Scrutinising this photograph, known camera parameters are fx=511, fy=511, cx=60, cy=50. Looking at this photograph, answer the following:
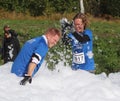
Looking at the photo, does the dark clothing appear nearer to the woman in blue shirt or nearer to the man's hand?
the woman in blue shirt

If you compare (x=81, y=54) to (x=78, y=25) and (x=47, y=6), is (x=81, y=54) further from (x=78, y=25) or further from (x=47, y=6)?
(x=47, y=6)

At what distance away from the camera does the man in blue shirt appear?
640 centimetres

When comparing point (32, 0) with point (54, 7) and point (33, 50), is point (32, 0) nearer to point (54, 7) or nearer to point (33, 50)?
point (54, 7)

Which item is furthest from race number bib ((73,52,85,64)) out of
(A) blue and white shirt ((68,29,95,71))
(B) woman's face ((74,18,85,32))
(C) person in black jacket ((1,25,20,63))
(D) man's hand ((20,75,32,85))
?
(C) person in black jacket ((1,25,20,63))

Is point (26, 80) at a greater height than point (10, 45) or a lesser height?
greater

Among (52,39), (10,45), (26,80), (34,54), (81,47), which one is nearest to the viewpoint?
(26,80)

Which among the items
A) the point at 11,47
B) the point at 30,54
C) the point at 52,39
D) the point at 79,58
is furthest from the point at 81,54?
the point at 11,47

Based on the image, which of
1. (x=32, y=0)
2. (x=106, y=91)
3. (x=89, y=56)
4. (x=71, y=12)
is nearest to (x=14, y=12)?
(x=32, y=0)

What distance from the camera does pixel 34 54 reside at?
6434 millimetres

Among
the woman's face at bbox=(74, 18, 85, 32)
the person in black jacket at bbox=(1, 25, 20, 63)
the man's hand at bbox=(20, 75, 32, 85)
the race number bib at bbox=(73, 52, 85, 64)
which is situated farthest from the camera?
the person in black jacket at bbox=(1, 25, 20, 63)

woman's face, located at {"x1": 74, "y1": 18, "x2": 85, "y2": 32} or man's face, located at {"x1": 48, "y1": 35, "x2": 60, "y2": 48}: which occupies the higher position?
man's face, located at {"x1": 48, "y1": 35, "x2": 60, "y2": 48}

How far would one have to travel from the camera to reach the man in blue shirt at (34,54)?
21.0 feet

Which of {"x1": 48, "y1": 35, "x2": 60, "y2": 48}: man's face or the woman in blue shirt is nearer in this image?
{"x1": 48, "y1": 35, "x2": 60, "y2": 48}: man's face

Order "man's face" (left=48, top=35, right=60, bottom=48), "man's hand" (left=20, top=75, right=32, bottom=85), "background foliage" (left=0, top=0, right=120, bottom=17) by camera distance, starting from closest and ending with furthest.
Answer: "man's hand" (left=20, top=75, right=32, bottom=85) → "man's face" (left=48, top=35, right=60, bottom=48) → "background foliage" (left=0, top=0, right=120, bottom=17)
